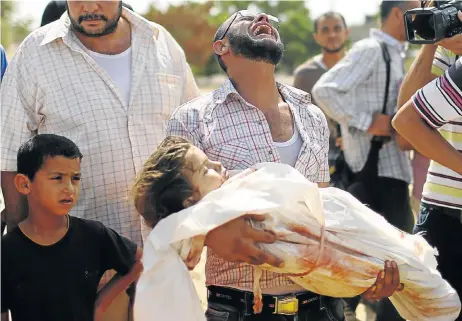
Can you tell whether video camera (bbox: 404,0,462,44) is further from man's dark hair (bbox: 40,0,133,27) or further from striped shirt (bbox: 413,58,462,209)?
man's dark hair (bbox: 40,0,133,27)

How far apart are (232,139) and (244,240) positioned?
54 centimetres

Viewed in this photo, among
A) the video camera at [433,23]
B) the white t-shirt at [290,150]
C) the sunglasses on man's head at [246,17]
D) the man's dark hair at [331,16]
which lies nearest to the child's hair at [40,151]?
the sunglasses on man's head at [246,17]

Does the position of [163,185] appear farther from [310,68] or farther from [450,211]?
[310,68]

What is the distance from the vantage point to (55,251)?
3.11m

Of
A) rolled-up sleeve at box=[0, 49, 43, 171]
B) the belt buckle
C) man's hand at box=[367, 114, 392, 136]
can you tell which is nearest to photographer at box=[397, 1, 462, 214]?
man's hand at box=[367, 114, 392, 136]

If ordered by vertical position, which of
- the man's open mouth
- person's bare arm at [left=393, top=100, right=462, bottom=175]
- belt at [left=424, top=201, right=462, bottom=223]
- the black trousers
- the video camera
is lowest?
the black trousers

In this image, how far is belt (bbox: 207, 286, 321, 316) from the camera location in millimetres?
2879

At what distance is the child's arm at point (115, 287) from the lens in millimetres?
3312

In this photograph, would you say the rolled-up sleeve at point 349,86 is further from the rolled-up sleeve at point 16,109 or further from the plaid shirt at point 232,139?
the rolled-up sleeve at point 16,109

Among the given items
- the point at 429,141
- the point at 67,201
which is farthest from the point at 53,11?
the point at 429,141

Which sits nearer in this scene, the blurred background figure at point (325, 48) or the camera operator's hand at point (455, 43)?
the camera operator's hand at point (455, 43)

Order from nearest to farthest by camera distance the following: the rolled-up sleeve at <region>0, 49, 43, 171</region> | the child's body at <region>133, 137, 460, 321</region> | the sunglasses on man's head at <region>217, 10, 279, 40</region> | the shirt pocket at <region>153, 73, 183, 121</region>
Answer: the child's body at <region>133, 137, 460, 321</region> → the sunglasses on man's head at <region>217, 10, 279, 40</region> → the rolled-up sleeve at <region>0, 49, 43, 171</region> → the shirt pocket at <region>153, 73, 183, 121</region>

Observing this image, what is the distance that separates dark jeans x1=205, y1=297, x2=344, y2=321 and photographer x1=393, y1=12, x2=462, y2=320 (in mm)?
599

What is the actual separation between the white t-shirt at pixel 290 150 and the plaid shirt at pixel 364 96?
2025 mm
